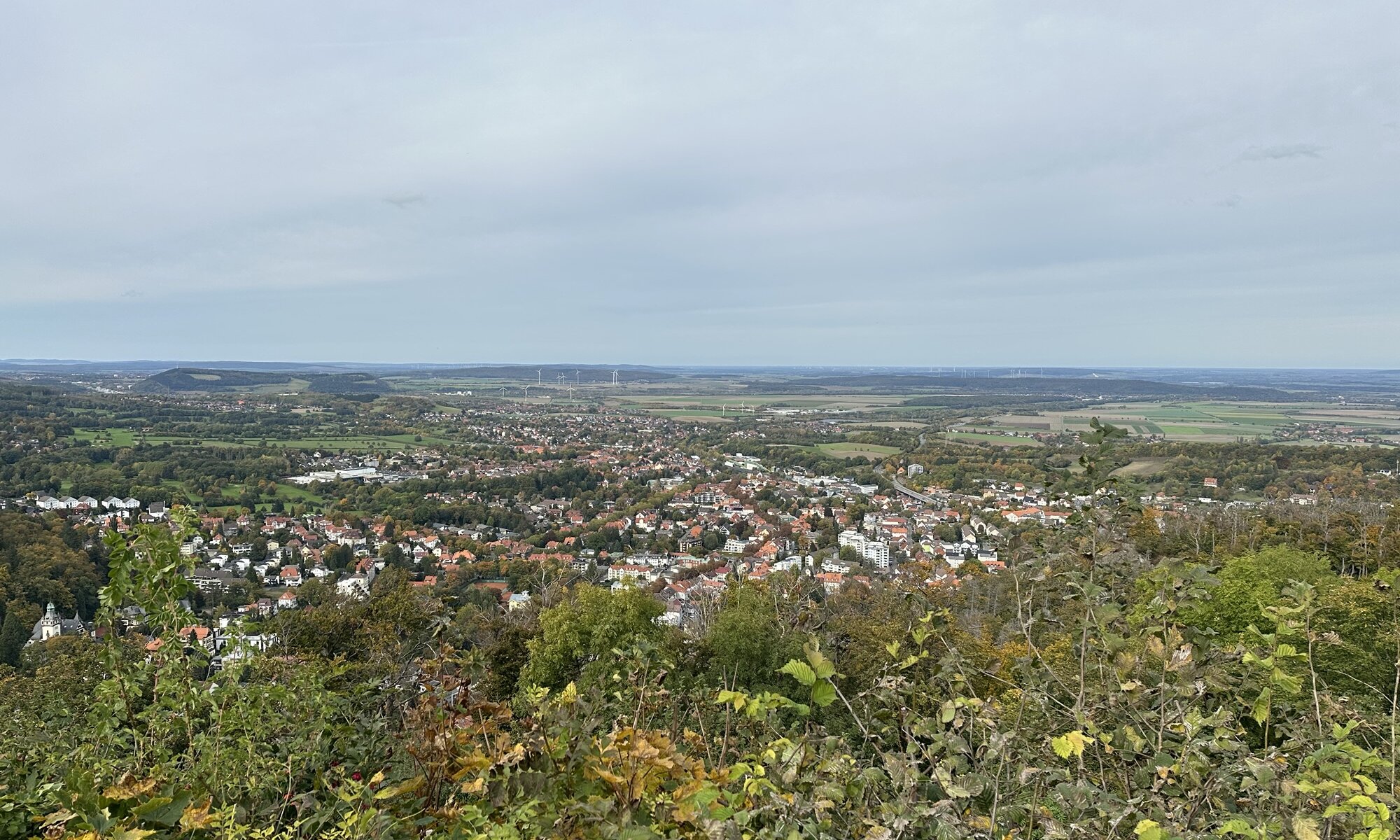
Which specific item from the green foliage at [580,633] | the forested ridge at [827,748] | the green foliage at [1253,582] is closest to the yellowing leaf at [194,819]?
the forested ridge at [827,748]

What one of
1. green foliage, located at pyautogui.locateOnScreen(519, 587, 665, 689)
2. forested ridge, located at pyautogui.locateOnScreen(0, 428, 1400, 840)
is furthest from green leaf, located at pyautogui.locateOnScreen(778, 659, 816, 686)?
green foliage, located at pyautogui.locateOnScreen(519, 587, 665, 689)

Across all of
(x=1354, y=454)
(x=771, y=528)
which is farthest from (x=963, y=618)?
(x=1354, y=454)

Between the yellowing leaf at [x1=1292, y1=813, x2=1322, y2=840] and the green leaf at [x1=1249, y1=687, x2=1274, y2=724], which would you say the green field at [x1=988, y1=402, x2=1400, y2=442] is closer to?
the green leaf at [x1=1249, y1=687, x2=1274, y2=724]

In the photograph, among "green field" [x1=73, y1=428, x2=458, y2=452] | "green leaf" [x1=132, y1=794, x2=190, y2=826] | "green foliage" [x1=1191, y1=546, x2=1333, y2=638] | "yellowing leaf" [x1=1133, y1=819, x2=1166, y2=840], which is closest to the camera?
"yellowing leaf" [x1=1133, y1=819, x2=1166, y2=840]

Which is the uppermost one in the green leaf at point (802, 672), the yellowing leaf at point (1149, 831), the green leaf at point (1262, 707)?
the green leaf at point (802, 672)

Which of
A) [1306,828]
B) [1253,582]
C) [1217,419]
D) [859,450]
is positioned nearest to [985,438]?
[859,450]

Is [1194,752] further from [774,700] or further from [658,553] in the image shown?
[658,553]

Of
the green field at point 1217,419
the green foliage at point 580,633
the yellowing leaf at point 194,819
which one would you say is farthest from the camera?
the green field at point 1217,419

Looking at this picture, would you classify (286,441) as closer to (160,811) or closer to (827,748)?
(160,811)

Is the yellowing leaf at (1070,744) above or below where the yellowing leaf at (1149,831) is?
above

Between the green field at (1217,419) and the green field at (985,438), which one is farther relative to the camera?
the green field at (1217,419)

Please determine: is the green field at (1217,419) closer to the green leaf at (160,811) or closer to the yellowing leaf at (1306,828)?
the yellowing leaf at (1306,828)
